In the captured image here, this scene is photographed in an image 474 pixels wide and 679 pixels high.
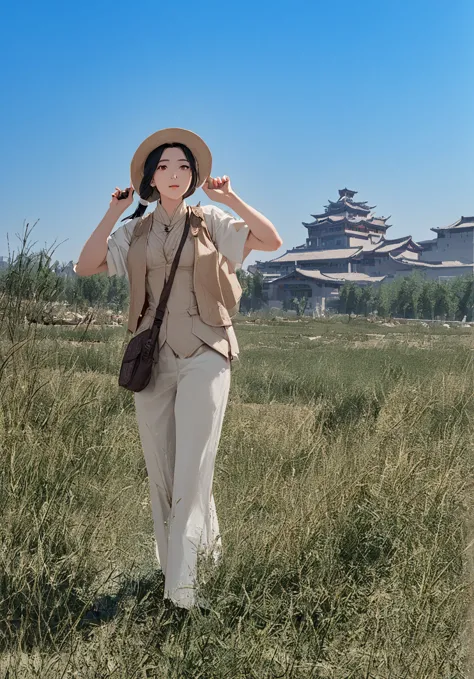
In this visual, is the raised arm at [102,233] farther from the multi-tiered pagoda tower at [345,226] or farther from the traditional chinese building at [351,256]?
the multi-tiered pagoda tower at [345,226]

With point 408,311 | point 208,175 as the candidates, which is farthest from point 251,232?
point 408,311

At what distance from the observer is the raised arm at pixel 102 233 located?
2322 millimetres

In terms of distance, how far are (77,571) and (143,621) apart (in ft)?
0.86

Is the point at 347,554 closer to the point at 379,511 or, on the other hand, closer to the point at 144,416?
the point at 379,511

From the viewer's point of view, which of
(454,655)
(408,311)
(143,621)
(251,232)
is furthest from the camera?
(408,311)

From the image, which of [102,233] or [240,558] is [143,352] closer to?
[102,233]

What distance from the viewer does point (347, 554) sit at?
7.88ft

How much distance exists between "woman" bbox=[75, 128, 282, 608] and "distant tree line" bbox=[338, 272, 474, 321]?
102ft

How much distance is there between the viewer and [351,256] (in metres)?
52.6

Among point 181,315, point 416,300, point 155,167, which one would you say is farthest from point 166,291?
point 416,300

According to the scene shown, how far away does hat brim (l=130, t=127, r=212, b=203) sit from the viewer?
2273 mm

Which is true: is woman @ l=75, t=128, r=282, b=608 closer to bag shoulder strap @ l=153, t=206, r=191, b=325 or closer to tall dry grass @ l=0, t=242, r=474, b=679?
bag shoulder strap @ l=153, t=206, r=191, b=325

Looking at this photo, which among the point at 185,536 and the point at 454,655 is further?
the point at 185,536

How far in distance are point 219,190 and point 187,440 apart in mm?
804
